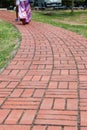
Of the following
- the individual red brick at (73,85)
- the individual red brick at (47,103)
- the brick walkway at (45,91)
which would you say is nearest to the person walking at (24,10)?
the brick walkway at (45,91)

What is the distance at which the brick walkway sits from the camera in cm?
386

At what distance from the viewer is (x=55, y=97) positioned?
4.62 meters

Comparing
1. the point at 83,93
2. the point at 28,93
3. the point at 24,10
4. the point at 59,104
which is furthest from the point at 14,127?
the point at 24,10

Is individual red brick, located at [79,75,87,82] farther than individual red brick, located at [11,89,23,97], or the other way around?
individual red brick, located at [79,75,87,82]

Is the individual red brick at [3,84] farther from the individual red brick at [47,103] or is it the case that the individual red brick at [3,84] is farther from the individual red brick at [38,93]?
the individual red brick at [47,103]

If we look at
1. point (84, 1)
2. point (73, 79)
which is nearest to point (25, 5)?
point (73, 79)

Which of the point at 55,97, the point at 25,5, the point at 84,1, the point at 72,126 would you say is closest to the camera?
the point at 72,126

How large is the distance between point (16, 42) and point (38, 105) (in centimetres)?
501

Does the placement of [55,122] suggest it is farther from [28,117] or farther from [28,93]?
[28,93]

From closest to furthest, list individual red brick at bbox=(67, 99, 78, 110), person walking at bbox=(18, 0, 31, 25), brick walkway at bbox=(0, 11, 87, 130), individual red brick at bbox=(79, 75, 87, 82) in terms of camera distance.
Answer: brick walkway at bbox=(0, 11, 87, 130), individual red brick at bbox=(67, 99, 78, 110), individual red brick at bbox=(79, 75, 87, 82), person walking at bbox=(18, 0, 31, 25)

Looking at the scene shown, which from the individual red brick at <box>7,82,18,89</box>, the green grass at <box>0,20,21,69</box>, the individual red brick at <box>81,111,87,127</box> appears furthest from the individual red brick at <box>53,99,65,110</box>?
the green grass at <box>0,20,21,69</box>

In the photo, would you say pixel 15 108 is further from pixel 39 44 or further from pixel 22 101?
pixel 39 44

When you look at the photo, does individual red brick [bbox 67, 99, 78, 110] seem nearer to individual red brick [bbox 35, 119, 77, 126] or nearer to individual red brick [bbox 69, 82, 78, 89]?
individual red brick [bbox 35, 119, 77, 126]

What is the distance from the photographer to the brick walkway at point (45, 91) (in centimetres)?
386
